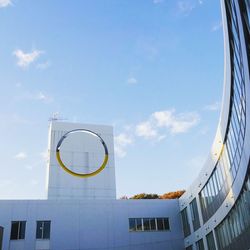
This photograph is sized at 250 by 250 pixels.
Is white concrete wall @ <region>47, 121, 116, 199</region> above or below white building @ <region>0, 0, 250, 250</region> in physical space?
above

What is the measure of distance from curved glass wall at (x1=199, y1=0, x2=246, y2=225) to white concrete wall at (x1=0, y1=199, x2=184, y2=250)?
751cm

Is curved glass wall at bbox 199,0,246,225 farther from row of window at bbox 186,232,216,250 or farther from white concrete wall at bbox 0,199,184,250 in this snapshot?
white concrete wall at bbox 0,199,184,250

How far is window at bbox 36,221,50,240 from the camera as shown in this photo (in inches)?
1304

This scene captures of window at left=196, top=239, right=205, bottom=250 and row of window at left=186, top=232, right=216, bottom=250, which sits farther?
window at left=196, top=239, right=205, bottom=250

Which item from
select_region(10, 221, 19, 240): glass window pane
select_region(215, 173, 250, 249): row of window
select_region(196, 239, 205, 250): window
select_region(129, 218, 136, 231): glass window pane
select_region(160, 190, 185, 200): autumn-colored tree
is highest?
select_region(160, 190, 185, 200): autumn-colored tree

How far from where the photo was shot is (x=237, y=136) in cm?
2030

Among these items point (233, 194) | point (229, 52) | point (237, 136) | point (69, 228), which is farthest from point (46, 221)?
point (229, 52)

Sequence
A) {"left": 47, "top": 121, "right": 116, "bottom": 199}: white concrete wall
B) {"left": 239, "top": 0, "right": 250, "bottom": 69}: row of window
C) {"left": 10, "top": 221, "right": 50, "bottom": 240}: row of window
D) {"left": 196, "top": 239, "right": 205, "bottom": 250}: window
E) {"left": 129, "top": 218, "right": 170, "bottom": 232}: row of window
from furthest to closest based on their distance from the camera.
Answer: {"left": 47, "top": 121, "right": 116, "bottom": 199}: white concrete wall, {"left": 129, "top": 218, "right": 170, "bottom": 232}: row of window, {"left": 10, "top": 221, "right": 50, "bottom": 240}: row of window, {"left": 196, "top": 239, "right": 205, "bottom": 250}: window, {"left": 239, "top": 0, "right": 250, "bottom": 69}: row of window

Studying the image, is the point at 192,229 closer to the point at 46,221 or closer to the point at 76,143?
the point at 46,221

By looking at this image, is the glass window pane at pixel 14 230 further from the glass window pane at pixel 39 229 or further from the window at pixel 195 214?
the window at pixel 195 214

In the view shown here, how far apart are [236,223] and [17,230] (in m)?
19.1

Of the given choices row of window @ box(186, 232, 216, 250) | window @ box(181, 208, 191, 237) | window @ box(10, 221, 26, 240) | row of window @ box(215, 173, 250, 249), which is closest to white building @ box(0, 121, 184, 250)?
window @ box(10, 221, 26, 240)

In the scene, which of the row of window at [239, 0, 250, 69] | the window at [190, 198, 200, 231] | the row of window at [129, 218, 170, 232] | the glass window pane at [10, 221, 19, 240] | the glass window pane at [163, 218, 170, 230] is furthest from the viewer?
the glass window pane at [163, 218, 170, 230]

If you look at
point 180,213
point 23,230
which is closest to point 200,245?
point 180,213
